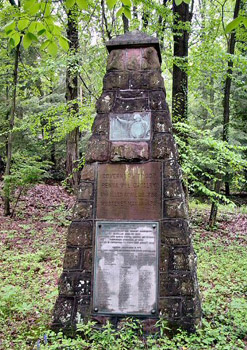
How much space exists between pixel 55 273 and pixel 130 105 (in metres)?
3.44

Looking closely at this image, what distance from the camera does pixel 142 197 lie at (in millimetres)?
3838

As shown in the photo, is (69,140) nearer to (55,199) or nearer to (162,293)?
(55,199)

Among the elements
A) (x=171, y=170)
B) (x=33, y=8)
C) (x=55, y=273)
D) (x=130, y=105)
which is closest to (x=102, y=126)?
(x=130, y=105)

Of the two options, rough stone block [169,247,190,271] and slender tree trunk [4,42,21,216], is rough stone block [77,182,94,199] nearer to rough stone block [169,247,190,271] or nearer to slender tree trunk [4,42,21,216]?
rough stone block [169,247,190,271]

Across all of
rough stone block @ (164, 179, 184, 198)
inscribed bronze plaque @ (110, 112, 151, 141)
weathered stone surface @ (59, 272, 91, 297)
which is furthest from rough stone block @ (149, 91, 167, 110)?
weathered stone surface @ (59, 272, 91, 297)

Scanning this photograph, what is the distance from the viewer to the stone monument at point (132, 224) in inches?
146

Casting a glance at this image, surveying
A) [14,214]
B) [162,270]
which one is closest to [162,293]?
[162,270]

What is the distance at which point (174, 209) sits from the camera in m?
3.79

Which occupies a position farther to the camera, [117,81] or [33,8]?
[117,81]

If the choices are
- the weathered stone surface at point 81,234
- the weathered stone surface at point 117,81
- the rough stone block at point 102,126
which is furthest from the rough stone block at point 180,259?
the weathered stone surface at point 117,81

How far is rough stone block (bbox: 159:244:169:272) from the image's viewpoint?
3.72 metres

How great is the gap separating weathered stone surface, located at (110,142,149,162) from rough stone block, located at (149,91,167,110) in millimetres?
456

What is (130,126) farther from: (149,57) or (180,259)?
(180,259)

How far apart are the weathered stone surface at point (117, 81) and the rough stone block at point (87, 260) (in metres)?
1.94
